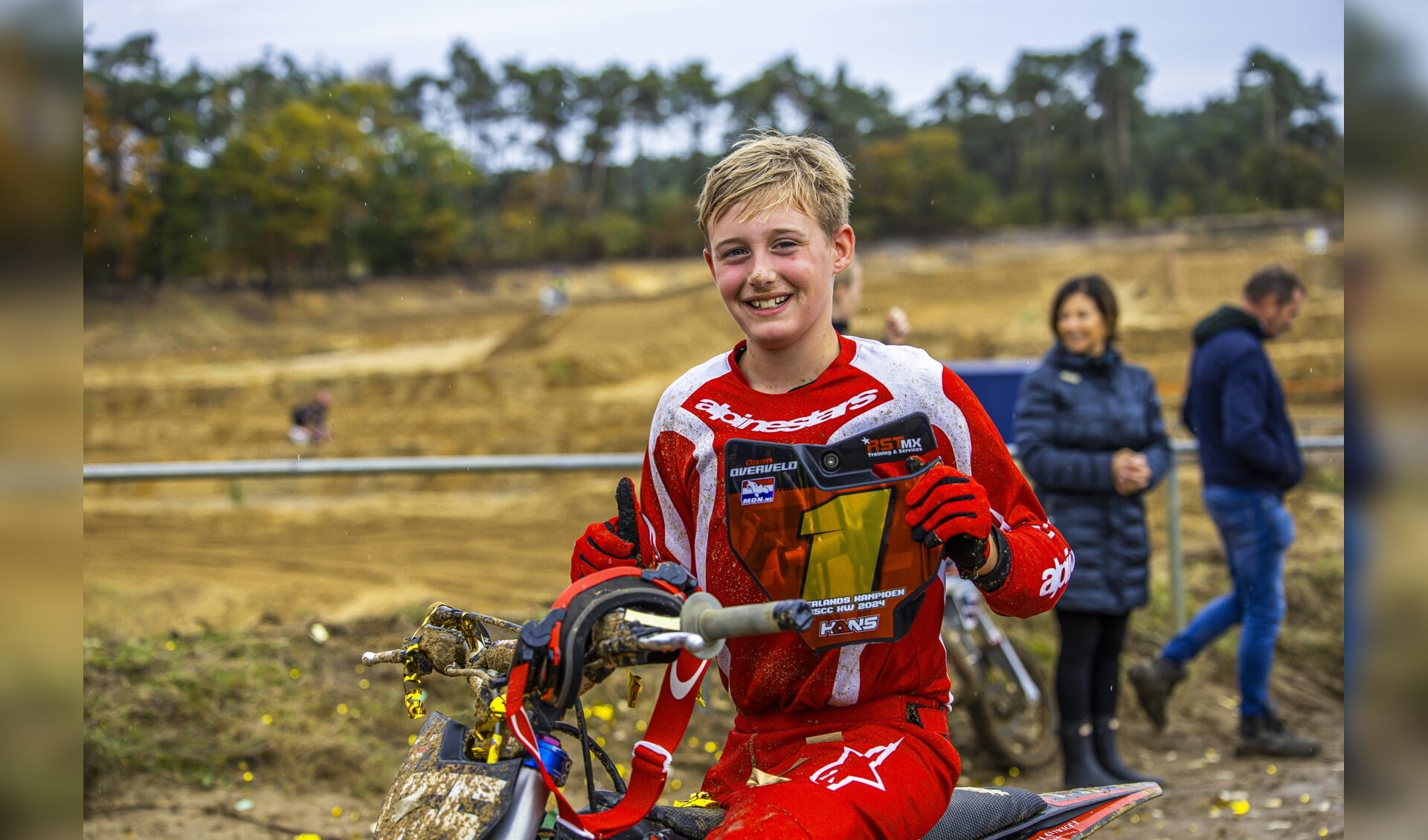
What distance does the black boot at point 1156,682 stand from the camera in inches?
250

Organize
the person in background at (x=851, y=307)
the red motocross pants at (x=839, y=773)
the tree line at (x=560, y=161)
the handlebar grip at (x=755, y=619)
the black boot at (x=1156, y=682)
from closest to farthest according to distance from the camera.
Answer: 1. the handlebar grip at (x=755, y=619)
2. the red motocross pants at (x=839, y=773)
3. the person in background at (x=851, y=307)
4. the black boot at (x=1156, y=682)
5. the tree line at (x=560, y=161)

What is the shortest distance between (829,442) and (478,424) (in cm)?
2158

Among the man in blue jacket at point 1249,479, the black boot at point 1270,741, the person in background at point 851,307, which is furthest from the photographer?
the black boot at point 1270,741

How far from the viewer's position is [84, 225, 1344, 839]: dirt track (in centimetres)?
686

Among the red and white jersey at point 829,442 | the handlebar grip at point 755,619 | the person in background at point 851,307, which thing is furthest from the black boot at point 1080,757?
the handlebar grip at point 755,619

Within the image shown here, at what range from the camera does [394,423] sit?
24047 millimetres

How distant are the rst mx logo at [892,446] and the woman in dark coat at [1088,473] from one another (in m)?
3.21

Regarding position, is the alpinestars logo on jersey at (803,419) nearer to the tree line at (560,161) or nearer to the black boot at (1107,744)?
the black boot at (1107,744)

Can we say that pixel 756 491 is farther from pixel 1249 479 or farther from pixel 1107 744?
pixel 1249 479

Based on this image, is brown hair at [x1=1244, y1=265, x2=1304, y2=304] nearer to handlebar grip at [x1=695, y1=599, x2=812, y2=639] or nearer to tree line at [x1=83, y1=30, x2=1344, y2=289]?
handlebar grip at [x1=695, y1=599, x2=812, y2=639]

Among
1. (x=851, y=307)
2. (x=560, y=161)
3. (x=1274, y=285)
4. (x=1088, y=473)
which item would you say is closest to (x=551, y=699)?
(x=851, y=307)
